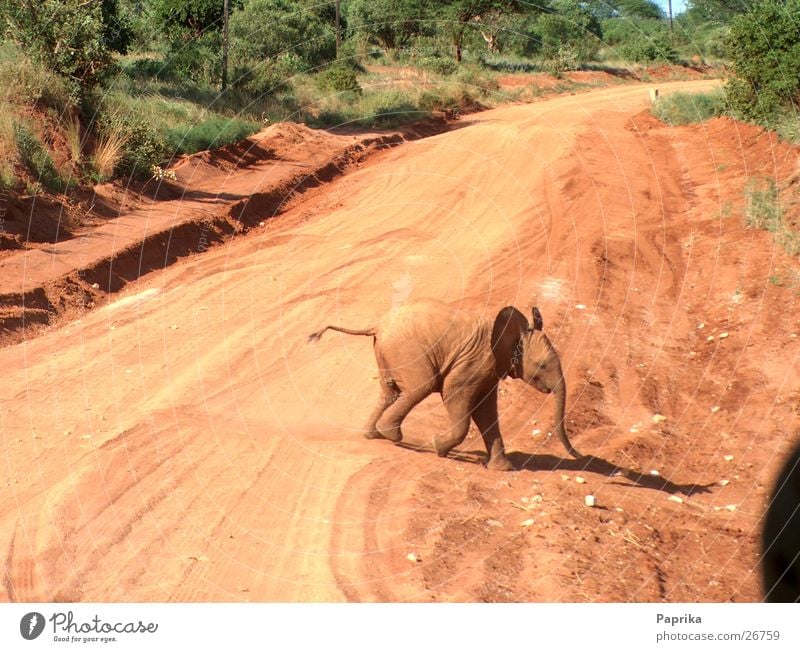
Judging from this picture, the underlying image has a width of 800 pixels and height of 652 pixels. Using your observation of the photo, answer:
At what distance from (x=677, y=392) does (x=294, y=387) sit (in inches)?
240

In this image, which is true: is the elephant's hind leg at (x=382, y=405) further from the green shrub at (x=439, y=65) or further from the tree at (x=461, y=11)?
the tree at (x=461, y=11)

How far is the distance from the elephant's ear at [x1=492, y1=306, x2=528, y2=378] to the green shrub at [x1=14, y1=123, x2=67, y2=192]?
14.4 metres

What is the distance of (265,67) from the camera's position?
38969 millimetres

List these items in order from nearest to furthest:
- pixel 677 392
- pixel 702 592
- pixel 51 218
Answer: pixel 702 592 < pixel 677 392 < pixel 51 218

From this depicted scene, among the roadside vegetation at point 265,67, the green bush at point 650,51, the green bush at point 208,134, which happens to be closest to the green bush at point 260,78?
the roadside vegetation at point 265,67

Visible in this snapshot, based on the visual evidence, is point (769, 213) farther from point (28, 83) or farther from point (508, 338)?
point (28, 83)

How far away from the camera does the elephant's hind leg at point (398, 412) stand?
12.1 meters

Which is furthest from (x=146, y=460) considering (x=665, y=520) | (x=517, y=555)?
(x=665, y=520)

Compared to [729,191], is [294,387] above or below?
below

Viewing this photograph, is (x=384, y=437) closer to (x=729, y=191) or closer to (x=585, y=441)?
(x=585, y=441)

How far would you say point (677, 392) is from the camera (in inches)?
644

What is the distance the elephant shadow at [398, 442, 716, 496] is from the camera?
40.9ft

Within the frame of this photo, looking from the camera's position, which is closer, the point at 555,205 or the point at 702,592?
the point at 702,592

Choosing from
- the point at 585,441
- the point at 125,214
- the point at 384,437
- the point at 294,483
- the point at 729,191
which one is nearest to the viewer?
the point at 294,483
